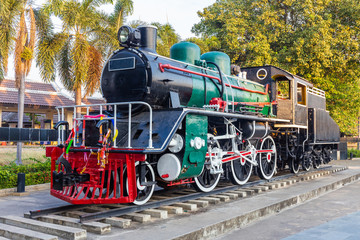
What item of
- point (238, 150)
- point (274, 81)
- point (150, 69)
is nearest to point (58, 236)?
point (150, 69)

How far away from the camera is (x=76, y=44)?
42.8ft

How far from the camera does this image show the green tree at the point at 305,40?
1920 centimetres

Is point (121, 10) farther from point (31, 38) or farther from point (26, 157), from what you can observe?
point (26, 157)

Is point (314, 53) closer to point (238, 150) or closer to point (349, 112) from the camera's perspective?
point (349, 112)

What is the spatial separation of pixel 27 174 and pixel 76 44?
5.66 metres

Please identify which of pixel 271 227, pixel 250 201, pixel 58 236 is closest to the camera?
pixel 58 236

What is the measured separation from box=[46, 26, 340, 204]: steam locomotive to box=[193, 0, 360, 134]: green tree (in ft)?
35.6

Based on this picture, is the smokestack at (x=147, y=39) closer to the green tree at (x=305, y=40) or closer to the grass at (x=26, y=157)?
the grass at (x=26, y=157)

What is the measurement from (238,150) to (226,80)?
5.82ft

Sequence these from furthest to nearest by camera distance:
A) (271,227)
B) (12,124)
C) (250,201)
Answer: (12,124) → (250,201) → (271,227)

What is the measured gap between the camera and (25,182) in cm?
913

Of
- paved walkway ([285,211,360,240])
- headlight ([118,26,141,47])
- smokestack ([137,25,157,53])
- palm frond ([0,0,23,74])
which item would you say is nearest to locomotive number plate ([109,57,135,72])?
headlight ([118,26,141,47])

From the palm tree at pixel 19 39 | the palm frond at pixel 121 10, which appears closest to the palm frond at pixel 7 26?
the palm tree at pixel 19 39

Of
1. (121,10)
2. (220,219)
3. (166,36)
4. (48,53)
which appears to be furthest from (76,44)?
(220,219)
